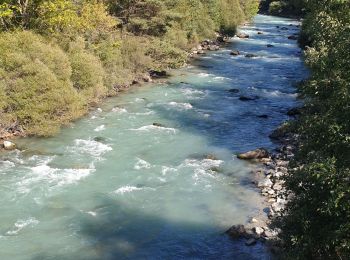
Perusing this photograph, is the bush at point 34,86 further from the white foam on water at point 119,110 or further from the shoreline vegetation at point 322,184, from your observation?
the shoreline vegetation at point 322,184

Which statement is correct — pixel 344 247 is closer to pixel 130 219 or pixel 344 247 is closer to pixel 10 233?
pixel 130 219

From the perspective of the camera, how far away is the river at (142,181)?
1898 cm

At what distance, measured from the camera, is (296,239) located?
13.6 meters

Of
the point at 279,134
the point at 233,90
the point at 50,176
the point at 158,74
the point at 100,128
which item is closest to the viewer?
the point at 50,176

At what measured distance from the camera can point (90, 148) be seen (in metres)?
28.4

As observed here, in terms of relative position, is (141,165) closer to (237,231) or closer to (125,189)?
(125,189)

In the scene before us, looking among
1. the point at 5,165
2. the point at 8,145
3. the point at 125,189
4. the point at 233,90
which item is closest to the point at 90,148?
the point at 8,145

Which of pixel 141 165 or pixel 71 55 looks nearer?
pixel 141 165

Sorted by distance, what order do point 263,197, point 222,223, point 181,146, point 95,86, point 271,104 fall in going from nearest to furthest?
point 222,223, point 263,197, point 181,146, point 95,86, point 271,104

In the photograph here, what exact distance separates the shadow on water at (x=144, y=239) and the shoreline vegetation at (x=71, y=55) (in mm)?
11144

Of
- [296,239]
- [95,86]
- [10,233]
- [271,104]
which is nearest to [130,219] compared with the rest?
[10,233]

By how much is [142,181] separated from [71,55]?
14.9 meters

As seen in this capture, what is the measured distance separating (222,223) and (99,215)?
5760 mm

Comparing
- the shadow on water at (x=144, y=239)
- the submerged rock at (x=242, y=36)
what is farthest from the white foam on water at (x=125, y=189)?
the submerged rock at (x=242, y=36)
